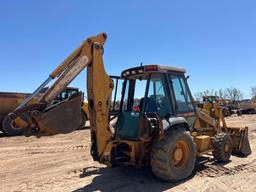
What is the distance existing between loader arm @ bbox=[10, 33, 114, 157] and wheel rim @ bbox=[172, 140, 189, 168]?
4.68ft

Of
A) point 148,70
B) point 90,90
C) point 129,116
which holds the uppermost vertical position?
point 148,70

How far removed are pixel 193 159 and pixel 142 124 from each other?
1.47 metres

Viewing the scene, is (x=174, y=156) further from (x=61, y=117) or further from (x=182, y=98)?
(x=61, y=117)

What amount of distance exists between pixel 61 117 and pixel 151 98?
2.12m

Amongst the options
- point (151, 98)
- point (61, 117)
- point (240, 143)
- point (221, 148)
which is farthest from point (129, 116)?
point (240, 143)

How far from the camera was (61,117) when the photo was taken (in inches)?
→ 204

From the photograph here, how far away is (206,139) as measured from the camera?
7.37 m

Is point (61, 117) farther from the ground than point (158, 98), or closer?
closer

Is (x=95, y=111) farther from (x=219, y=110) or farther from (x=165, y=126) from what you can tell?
(x=219, y=110)

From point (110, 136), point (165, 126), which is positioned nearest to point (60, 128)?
point (110, 136)

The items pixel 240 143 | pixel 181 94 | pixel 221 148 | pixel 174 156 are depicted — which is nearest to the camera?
pixel 174 156

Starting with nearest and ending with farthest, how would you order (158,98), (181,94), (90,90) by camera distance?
(90,90) < (158,98) < (181,94)

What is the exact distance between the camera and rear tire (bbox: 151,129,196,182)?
19.3ft

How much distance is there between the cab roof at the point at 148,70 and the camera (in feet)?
20.8
